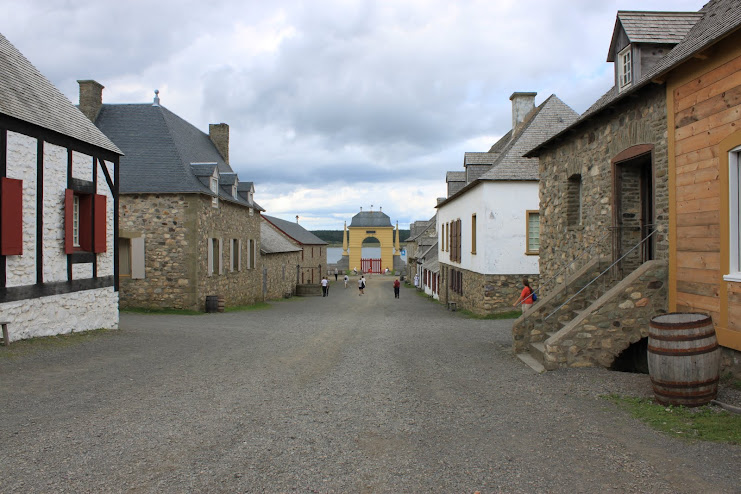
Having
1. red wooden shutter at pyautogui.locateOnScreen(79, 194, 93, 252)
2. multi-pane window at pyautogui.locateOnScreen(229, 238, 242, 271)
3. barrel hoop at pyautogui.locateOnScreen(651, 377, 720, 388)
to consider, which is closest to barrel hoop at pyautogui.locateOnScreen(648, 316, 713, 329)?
barrel hoop at pyautogui.locateOnScreen(651, 377, 720, 388)

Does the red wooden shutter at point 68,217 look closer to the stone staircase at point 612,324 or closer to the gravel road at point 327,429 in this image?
the gravel road at point 327,429

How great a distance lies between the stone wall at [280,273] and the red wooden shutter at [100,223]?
19.2m

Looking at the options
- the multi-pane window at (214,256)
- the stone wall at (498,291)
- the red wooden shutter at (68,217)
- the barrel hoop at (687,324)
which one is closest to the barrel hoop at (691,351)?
the barrel hoop at (687,324)

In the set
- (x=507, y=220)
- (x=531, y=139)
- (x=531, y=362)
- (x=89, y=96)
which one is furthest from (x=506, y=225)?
(x=89, y=96)

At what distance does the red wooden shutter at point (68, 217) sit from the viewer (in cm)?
1212

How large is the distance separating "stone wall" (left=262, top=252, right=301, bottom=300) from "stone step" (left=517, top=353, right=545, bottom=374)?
80.7 feet

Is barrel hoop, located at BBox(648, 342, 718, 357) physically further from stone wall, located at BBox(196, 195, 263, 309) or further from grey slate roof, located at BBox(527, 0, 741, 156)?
stone wall, located at BBox(196, 195, 263, 309)

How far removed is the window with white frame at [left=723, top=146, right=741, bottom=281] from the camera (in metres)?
6.96

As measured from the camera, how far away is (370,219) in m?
82.2

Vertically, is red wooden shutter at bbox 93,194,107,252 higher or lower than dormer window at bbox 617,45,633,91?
lower

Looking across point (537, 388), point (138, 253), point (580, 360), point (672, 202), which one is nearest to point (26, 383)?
point (537, 388)

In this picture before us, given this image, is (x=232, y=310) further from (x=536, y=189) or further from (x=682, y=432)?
(x=682, y=432)

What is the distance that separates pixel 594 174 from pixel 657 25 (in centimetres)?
292

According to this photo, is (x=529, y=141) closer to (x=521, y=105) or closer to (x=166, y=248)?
(x=521, y=105)
